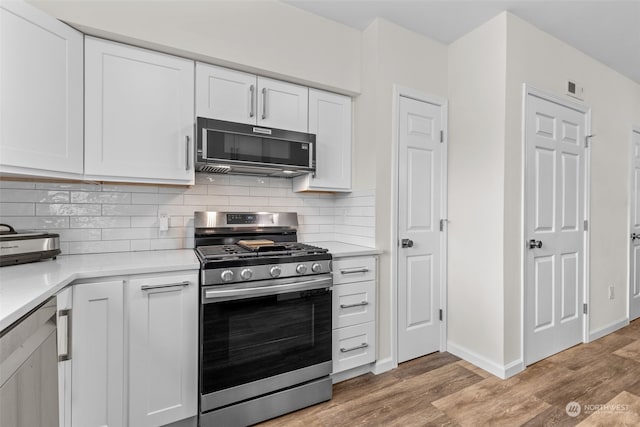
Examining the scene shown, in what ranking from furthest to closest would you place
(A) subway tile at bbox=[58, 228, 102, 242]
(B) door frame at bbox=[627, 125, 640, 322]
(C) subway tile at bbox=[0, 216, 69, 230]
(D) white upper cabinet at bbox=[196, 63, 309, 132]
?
(B) door frame at bbox=[627, 125, 640, 322] → (D) white upper cabinet at bbox=[196, 63, 309, 132] → (A) subway tile at bbox=[58, 228, 102, 242] → (C) subway tile at bbox=[0, 216, 69, 230]

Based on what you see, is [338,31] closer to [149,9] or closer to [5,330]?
[149,9]

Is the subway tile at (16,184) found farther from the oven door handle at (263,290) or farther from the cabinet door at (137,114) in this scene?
the oven door handle at (263,290)

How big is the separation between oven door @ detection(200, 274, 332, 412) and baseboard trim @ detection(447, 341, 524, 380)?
4.09ft

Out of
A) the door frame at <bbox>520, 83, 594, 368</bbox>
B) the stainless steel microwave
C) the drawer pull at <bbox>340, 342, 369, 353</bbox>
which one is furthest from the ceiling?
the drawer pull at <bbox>340, 342, 369, 353</bbox>

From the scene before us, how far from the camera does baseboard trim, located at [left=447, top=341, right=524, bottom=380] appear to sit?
2330 mm

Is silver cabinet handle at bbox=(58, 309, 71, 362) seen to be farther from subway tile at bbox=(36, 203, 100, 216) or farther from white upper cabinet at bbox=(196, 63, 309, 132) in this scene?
white upper cabinet at bbox=(196, 63, 309, 132)

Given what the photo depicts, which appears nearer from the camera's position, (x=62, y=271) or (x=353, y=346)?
(x=62, y=271)

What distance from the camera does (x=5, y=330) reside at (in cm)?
94

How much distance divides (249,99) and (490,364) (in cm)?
260

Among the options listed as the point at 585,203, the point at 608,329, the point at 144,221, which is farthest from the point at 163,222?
the point at 608,329

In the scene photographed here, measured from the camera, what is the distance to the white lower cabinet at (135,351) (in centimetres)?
149

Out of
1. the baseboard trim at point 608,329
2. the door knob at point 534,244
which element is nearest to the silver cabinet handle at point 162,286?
the door knob at point 534,244

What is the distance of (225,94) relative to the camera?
2.12 metres

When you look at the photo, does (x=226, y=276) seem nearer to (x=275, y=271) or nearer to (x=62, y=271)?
(x=275, y=271)
